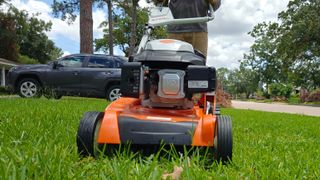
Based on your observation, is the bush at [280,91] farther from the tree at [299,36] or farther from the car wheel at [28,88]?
the car wheel at [28,88]

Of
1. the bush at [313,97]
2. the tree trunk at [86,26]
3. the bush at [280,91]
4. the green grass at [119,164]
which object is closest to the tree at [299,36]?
the bush at [313,97]

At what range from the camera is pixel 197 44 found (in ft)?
14.6

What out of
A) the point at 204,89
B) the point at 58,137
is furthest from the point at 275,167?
the point at 58,137

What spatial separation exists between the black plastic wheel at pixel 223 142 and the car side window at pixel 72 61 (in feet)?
37.6

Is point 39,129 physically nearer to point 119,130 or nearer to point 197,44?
Result: point 119,130

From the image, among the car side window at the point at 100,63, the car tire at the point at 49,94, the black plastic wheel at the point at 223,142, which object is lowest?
the black plastic wheel at the point at 223,142

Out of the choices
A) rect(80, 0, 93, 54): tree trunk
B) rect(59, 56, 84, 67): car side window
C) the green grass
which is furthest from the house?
the green grass

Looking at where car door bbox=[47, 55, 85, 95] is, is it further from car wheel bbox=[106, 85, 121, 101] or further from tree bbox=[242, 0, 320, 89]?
tree bbox=[242, 0, 320, 89]

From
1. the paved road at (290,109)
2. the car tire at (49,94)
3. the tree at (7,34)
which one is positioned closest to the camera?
the car tire at (49,94)

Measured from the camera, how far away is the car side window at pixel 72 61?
1367 cm

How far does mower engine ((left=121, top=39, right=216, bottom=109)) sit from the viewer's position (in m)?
2.92

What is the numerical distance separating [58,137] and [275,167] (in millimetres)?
1722

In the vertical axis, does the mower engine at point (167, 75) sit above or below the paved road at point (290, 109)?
above

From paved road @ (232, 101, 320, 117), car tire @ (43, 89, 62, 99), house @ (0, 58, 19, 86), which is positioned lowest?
paved road @ (232, 101, 320, 117)
